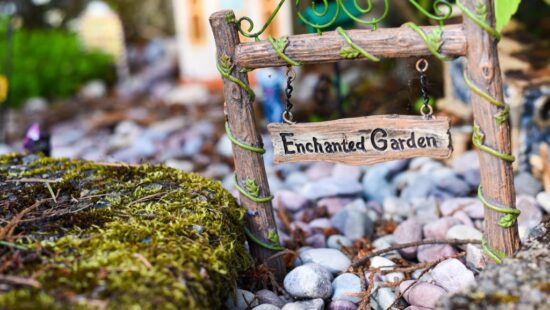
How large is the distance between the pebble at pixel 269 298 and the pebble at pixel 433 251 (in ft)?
2.05

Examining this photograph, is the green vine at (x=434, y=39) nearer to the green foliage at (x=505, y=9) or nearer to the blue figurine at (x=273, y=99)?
the green foliage at (x=505, y=9)

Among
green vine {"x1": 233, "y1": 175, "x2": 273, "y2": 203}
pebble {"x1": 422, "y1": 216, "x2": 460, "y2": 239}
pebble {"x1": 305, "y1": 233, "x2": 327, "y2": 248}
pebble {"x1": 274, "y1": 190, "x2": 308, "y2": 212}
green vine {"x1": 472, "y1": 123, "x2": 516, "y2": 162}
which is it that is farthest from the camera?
pebble {"x1": 274, "y1": 190, "x2": 308, "y2": 212}

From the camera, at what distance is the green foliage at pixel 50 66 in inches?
249

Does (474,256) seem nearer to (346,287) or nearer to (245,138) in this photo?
(346,287)

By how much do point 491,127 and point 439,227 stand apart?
77 cm

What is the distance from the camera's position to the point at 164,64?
22.4 feet

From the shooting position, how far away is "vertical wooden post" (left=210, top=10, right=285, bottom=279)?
245 cm

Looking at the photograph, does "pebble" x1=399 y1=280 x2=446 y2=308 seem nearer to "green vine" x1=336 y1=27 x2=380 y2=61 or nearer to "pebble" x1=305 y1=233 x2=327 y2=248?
"pebble" x1=305 y1=233 x2=327 y2=248

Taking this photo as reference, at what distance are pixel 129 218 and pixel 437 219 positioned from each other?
1.38m

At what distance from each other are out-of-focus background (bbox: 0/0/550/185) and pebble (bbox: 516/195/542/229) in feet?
1.30

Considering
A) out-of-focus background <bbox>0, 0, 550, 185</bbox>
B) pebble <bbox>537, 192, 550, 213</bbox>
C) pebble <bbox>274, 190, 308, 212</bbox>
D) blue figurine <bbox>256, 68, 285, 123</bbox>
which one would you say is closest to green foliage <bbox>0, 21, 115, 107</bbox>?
out-of-focus background <bbox>0, 0, 550, 185</bbox>

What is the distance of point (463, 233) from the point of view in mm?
2797

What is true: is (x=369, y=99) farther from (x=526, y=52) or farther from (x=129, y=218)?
(x=129, y=218)

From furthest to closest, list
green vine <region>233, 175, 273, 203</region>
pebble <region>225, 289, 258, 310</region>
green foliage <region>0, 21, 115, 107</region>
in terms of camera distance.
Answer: green foliage <region>0, 21, 115, 107</region>, green vine <region>233, 175, 273, 203</region>, pebble <region>225, 289, 258, 310</region>
